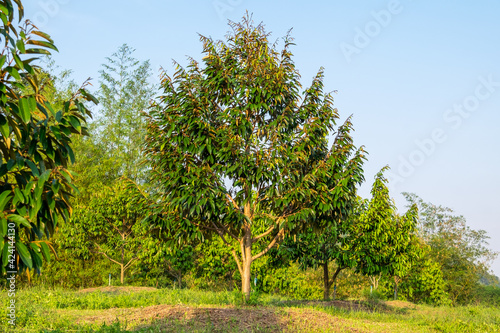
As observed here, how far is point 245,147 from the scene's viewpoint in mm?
11109

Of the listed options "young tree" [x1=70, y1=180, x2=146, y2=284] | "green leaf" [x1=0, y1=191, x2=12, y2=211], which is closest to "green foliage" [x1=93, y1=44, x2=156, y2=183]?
"young tree" [x1=70, y1=180, x2=146, y2=284]

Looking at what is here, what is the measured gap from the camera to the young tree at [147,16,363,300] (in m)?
10.0

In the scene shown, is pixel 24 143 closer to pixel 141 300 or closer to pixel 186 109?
pixel 186 109

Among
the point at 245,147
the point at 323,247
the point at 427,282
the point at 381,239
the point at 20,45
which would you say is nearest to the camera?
the point at 20,45

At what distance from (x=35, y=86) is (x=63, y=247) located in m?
17.9

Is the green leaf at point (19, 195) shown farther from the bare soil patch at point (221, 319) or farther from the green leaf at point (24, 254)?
the bare soil patch at point (221, 319)

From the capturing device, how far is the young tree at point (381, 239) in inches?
572

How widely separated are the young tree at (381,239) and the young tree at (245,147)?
4065mm

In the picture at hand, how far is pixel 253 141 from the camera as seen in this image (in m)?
10.9

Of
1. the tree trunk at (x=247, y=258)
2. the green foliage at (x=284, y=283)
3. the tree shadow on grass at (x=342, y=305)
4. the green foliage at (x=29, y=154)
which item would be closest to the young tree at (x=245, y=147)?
the tree trunk at (x=247, y=258)

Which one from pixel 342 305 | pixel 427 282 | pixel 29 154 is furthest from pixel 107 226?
pixel 29 154

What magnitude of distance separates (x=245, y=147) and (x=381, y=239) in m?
6.56

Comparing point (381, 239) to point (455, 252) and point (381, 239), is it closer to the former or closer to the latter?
point (381, 239)

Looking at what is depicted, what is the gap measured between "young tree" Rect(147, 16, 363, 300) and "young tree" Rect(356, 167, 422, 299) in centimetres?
406
